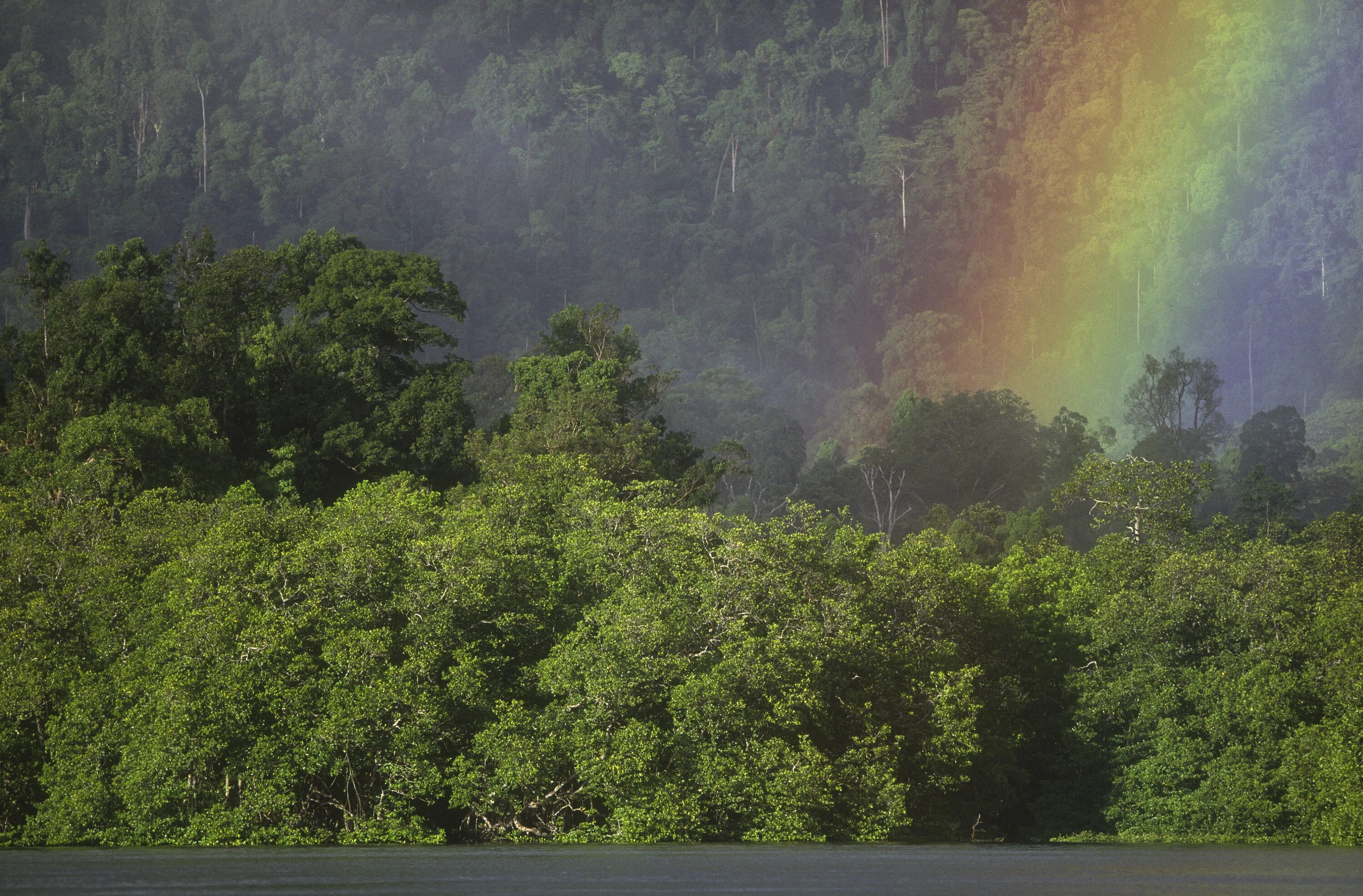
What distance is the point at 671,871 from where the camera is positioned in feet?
109

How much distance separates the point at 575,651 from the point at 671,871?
32.6 feet

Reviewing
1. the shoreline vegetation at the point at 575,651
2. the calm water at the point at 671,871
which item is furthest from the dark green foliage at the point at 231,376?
the calm water at the point at 671,871

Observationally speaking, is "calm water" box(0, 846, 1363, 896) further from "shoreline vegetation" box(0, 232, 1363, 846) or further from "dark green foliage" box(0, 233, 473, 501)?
"dark green foliage" box(0, 233, 473, 501)

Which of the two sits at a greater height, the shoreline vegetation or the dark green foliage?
the dark green foliage

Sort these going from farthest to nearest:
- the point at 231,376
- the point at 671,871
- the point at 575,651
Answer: the point at 231,376 → the point at 575,651 → the point at 671,871

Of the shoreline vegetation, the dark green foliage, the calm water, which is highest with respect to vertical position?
the dark green foliage

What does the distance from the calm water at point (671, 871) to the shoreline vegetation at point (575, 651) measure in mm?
2245

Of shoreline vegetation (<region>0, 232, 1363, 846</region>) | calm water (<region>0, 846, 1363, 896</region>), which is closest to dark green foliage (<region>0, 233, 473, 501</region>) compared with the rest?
shoreline vegetation (<region>0, 232, 1363, 846</region>)

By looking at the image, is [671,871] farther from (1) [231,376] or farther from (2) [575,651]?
(1) [231,376]

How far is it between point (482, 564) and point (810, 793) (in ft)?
35.0

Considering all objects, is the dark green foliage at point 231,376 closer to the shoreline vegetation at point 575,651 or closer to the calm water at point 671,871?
the shoreline vegetation at point 575,651

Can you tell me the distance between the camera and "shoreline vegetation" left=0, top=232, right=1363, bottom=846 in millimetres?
40844

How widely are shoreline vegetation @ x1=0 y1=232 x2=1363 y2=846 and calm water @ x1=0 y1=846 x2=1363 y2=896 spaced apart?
88.4 inches

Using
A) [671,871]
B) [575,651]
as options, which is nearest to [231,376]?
[575,651]
